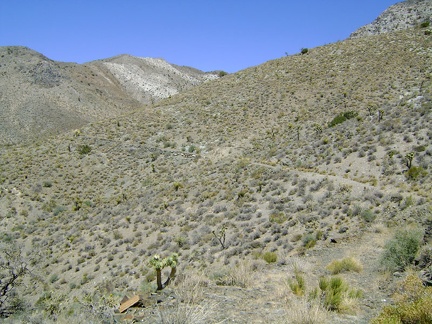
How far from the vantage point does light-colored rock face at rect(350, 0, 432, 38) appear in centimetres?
6488

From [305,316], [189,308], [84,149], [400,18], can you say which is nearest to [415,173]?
[305,316]

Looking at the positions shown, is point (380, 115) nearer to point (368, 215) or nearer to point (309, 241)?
point (368, 215)

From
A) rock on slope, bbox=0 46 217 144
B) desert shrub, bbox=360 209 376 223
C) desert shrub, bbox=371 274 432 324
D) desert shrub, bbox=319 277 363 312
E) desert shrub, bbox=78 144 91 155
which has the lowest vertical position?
desert shrub, bbox=360 209 376 223

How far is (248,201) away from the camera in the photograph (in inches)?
1088

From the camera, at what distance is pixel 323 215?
21172mm

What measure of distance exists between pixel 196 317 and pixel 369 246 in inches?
437

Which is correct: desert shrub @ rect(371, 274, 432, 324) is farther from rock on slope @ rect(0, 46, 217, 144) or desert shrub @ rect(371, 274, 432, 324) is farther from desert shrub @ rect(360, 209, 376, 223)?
rock on slope @ rect(0, 46, 217, 144)

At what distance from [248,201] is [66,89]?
74.9 m

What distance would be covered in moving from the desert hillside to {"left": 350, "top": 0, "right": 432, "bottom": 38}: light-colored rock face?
336 inches

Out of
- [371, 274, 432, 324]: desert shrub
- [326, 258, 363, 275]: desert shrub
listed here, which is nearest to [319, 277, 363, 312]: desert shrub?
[371, 274, 432, 324]: desert shrub

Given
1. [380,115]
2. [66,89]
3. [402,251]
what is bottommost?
[402,251]

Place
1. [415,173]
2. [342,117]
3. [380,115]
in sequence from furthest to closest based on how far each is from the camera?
[342,117]
[380,115]
[415,173]

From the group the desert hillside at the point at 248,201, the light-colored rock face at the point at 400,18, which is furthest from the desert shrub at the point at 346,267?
the light-colored rock face at the point at 400,18

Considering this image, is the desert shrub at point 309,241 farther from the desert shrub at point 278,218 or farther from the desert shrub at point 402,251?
the desert shrub at point 402,251
